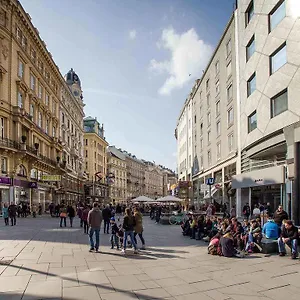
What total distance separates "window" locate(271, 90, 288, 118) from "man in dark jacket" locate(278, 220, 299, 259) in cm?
1078

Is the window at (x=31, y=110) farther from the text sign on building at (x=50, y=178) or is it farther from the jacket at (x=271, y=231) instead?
the jacket at (x=271, y=231)

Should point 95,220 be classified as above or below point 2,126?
below

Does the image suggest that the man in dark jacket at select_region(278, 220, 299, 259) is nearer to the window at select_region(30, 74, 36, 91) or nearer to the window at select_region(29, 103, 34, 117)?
the window at select_region(29, 103, 34, 117)

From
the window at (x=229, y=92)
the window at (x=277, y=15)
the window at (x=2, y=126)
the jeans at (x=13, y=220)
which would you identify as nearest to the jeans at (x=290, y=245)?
the window at (x=277, y=15)

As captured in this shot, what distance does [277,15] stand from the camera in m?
21.6

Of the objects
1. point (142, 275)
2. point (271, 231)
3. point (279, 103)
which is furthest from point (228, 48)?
point (142, 275)

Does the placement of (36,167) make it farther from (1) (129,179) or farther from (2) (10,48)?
(1) (129,179)

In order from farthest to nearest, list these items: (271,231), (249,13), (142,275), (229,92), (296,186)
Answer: (229,92), (249,13), (296,186), (271,231), (142,275)

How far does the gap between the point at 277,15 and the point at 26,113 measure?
29.2 meters

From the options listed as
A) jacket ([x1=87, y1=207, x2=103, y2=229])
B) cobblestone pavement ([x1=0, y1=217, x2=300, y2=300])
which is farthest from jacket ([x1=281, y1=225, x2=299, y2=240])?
jacket ([x1=87, y1=207, x2=103, y2=229])

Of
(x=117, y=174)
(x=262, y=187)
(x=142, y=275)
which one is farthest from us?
(x=117, y=174)

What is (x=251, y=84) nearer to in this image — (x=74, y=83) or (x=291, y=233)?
(x=291, y=233)

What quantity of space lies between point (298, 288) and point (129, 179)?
4775 inches

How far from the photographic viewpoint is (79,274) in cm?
901
